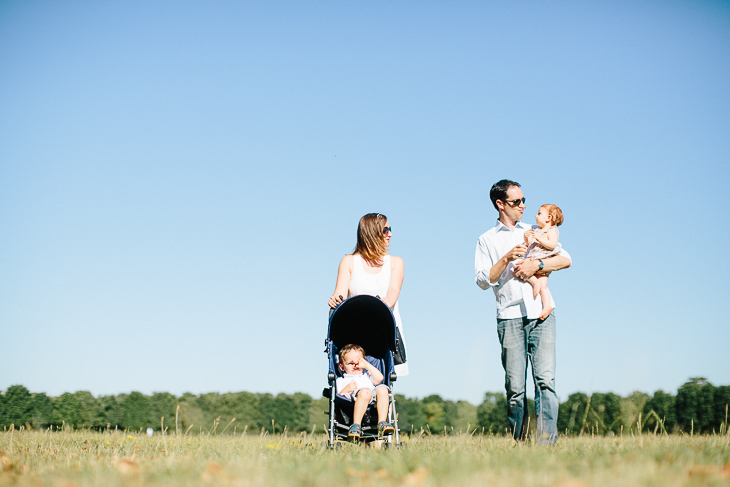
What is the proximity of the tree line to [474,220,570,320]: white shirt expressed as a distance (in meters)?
5.73

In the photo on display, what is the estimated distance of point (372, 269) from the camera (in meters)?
5.65

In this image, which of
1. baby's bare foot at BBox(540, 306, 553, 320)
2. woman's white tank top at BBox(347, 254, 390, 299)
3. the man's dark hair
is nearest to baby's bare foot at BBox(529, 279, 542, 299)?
baby's bare foot at BBox(540, 306, 553, 320)

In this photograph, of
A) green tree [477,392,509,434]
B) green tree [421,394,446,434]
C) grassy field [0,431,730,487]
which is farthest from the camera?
green tree [421,394,446,434]

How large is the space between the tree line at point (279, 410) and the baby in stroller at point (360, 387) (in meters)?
5.64

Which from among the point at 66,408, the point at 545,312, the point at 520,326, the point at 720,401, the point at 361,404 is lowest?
the point at 66,408

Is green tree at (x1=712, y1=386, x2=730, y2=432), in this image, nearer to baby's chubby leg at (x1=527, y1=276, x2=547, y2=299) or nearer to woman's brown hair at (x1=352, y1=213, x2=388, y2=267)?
baby's chubby leg at (x1=527, y1=276, x2=547, y2=299)

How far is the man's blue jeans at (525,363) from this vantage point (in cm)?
511

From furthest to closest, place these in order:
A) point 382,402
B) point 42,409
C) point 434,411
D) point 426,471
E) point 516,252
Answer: point 434,411 < point 42,409 < point 516,252 < point 382,402 < point 426,471

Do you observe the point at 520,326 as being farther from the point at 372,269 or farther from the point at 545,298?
the point at 372,269

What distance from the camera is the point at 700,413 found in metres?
13.7

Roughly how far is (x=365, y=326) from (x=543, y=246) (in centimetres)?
178

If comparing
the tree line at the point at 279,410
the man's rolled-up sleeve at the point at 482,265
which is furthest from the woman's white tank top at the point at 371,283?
the tree line at the point at 279,410

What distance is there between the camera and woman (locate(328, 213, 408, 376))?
5586mm

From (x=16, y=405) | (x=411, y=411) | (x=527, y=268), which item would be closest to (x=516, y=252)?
(x=527, y=268)
